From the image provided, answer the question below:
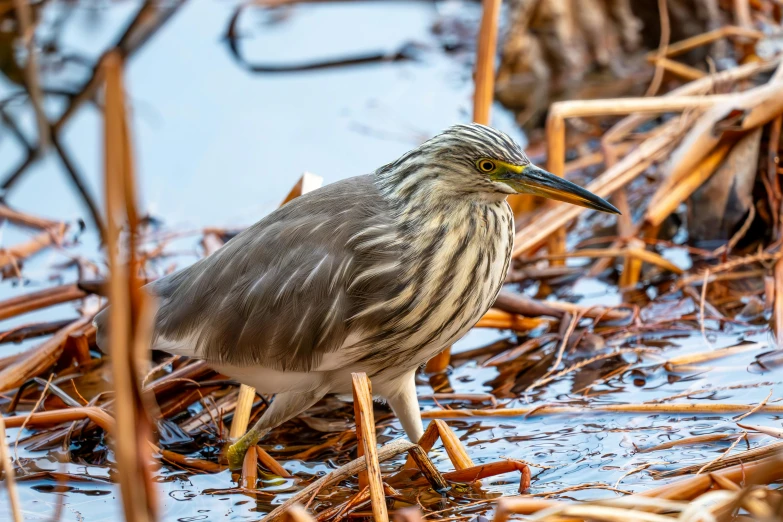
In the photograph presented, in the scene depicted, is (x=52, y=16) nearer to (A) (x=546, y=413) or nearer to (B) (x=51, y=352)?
(B) (x=51, y=352)

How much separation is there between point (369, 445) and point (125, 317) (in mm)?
1029

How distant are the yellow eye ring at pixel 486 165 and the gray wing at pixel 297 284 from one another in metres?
0.31

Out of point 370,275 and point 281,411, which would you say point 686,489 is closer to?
point 370,275

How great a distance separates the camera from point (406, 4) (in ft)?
25.3

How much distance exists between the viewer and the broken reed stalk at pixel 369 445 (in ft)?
8.28

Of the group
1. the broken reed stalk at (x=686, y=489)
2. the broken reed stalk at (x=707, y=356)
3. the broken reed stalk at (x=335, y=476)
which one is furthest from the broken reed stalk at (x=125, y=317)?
the broken reed stalk at (x=707, y=356)

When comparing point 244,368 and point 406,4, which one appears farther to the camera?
point 406,4

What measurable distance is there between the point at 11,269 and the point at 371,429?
2859mm

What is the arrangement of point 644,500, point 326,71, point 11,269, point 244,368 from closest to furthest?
point 644,500
point 244,368
point 11,269
point 326,71

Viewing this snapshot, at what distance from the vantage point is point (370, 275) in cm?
300

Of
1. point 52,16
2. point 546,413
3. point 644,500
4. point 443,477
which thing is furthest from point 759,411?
point 52,16

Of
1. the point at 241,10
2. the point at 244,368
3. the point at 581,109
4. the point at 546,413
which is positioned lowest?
the point at 546,413

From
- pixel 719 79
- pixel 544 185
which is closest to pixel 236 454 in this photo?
pixel 544 185

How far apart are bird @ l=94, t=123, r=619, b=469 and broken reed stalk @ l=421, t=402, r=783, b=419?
0.98ft
